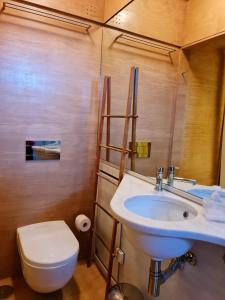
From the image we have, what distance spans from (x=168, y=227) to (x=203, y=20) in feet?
4.53

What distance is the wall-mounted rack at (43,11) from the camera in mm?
1618

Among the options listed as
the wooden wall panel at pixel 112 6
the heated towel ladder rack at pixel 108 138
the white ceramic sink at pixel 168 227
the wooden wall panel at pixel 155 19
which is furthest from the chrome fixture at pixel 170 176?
the wooden wall panel at pixel 112 6

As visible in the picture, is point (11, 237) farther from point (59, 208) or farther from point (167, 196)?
point (167, 196)

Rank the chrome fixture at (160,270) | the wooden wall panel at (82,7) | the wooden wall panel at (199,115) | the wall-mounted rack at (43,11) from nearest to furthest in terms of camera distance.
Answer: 1. the chrome fixture at (160,270)
2. the wooden wall panel at (199,115)
3. the wall-mounted rack at (43,11)
4. the wooden wall panel at (82,7)

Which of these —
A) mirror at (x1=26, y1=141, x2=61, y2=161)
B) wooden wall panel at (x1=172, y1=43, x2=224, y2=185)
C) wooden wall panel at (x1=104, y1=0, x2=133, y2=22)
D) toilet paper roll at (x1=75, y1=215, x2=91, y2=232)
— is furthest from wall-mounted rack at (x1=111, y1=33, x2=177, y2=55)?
toilet paper roll at (x1=75, y1=215, x2=91, y2=232)

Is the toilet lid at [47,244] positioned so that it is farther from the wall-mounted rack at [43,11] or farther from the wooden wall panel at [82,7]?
the wooden wall panel at [82,7]

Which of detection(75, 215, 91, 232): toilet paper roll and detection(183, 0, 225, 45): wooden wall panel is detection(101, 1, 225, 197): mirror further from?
detection(75, 215, 91, 232): toilet paper roll

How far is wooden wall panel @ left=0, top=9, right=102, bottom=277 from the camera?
5.53 feet

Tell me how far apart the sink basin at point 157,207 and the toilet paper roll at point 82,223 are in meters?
0.78

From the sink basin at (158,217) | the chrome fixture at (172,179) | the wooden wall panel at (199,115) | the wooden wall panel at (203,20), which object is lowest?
the sink basin at (158,217)

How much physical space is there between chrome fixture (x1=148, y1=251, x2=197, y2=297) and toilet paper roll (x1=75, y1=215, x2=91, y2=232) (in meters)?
0.90

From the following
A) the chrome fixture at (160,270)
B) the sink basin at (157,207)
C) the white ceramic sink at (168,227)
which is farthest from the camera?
the sink basin at (157,207)

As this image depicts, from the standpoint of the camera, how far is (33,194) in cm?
187

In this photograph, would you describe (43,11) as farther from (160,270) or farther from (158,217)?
(160,270)
